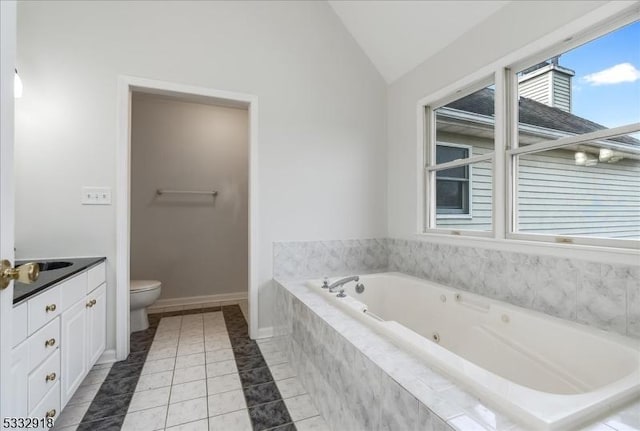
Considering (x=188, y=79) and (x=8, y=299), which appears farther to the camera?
(x=188, y=79)

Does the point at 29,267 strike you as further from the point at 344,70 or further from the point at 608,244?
the point at 344,70

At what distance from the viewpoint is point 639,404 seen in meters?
0.97

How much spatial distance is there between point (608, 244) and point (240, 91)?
8.74 feet

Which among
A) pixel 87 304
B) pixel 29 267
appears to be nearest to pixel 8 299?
pixel 29 267

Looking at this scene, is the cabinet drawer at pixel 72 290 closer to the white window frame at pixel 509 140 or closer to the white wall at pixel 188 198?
the white wall at pixel 188 198

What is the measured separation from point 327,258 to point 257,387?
1.28m

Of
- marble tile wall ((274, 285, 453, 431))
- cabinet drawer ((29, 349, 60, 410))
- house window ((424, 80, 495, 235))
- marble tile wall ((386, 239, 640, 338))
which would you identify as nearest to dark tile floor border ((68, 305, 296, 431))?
marble tile wall ((274, 285, 453, 431))

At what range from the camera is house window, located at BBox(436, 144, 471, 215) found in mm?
2498

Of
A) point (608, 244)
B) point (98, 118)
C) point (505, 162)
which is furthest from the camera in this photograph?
point (98, 118)

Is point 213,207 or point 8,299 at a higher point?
point 213,207

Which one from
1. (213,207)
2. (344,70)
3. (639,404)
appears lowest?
(639,404)

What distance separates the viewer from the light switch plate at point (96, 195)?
2164 mm

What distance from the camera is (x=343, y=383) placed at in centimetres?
139

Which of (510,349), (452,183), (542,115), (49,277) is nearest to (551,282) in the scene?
(510,349)
